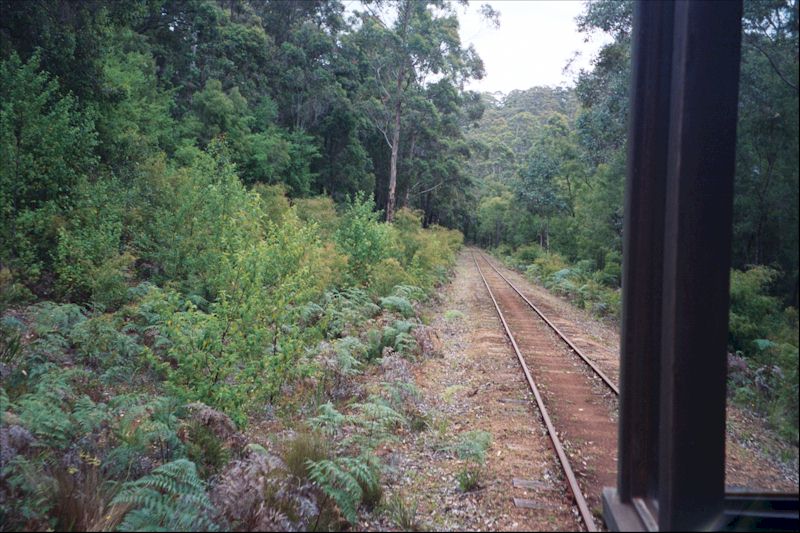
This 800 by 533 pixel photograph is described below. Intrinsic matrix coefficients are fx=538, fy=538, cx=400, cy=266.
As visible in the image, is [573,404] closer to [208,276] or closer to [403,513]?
[403,513]

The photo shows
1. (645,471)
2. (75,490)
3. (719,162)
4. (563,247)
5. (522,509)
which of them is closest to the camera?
(719,162)

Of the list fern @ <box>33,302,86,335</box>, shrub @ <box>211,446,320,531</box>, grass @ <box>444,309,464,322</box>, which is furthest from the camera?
grass @ <box>444,309,464,322</box>

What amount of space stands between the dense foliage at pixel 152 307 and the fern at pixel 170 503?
2 centimetres

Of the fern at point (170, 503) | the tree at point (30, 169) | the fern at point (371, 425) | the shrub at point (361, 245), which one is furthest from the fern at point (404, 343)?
the tree at point (30, 169)

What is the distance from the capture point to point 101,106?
16.2 m

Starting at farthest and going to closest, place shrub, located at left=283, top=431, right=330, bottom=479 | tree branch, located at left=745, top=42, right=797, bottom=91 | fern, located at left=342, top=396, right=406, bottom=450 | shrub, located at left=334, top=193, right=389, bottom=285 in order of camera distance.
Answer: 1. shrub, located at left=334, top=193, right=389, bottom=285
2. fern, located at left=342, top=396, right=406, bottom=450
3. shrub, located at left=283, top=431, right=330, bottom=479
4. tree branch, located at left=745, top=42, right=797, bottom=91

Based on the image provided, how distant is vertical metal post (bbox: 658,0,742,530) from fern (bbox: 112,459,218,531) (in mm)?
3144

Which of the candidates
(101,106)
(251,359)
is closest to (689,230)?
(251,359)

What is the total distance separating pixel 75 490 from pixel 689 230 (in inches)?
193

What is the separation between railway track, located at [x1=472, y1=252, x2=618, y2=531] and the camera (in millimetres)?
5691

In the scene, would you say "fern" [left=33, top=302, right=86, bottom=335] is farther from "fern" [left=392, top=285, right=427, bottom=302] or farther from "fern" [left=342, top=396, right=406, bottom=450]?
"fern" [left=392, top=285, right=427, bottom=302]

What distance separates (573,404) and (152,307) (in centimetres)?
717

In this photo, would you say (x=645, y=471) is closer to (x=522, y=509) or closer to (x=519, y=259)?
(x=522, y=509)

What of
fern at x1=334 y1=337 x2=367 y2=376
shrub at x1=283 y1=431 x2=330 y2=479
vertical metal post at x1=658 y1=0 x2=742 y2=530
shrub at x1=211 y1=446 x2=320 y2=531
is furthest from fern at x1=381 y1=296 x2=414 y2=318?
vertical metal post at x1=658 y1=0 x2=742 y2=530
